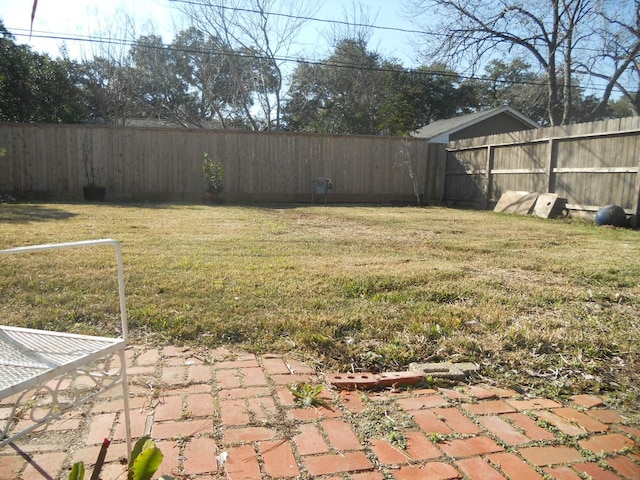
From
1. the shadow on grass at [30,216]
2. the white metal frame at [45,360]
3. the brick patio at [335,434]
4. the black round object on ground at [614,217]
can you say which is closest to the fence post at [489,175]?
the black round object on ground at [614,217]

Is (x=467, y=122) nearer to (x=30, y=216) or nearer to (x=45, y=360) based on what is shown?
(x=30, y=216)

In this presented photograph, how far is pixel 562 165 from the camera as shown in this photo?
879 centimetres

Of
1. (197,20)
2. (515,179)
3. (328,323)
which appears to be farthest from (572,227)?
(197,20)

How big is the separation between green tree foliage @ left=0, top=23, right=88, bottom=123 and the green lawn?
35.9ft

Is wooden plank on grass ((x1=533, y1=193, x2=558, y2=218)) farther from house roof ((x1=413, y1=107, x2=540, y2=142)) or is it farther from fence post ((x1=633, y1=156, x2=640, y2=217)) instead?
house roof ((x1=413, y1=107, x2=540, y2=142))

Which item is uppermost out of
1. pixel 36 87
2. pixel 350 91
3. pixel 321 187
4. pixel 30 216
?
pixel 350 91

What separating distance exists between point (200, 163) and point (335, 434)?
11.0 metres

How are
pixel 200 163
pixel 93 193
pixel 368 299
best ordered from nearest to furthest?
pixel 368 299 < pixel 93 193 < pixel 200 163

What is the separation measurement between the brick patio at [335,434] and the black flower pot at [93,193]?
997 cm

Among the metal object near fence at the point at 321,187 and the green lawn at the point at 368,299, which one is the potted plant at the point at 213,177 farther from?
the green lawn at the point at 368,299

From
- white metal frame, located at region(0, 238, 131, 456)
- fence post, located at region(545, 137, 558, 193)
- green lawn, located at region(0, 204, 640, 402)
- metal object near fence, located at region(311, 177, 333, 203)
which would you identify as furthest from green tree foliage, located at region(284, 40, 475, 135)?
white metal frame, located at region(0, 238, 131, 456)

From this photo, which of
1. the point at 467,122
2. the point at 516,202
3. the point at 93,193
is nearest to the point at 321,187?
the point at 516,202

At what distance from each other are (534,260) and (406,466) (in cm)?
338

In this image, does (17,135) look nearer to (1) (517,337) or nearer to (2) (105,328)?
(2) (105,328)
